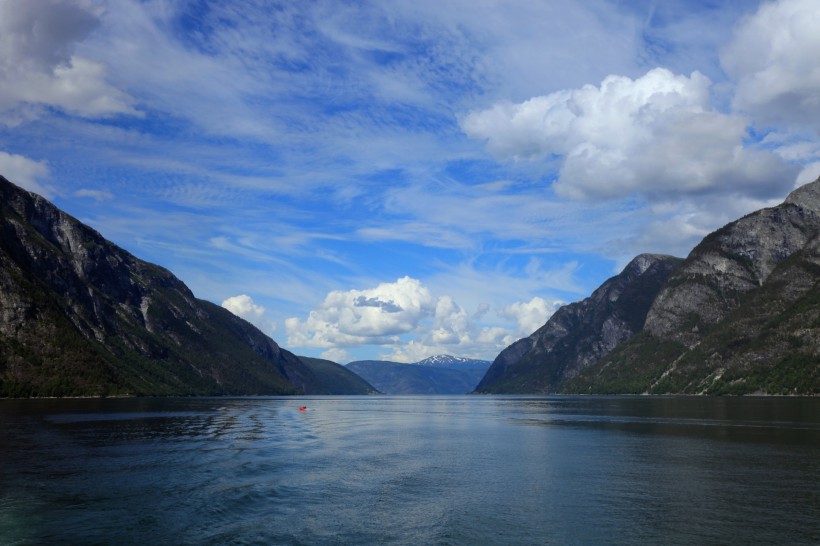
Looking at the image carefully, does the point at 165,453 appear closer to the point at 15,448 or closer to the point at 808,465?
the point at 15,448

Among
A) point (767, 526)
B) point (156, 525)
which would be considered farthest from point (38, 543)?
point (767, 526)

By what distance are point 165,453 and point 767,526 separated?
7747 cm

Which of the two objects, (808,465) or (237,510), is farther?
(808,465)

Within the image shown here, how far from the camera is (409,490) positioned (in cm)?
6338

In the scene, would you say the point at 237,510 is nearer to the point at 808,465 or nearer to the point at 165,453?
the point at 165,453

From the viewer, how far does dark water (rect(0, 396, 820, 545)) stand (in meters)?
45.9

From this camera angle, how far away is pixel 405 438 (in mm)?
123625

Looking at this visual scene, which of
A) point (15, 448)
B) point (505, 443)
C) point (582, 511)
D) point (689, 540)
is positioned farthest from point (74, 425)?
point (689, 540)

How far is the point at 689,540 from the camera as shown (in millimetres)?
43406

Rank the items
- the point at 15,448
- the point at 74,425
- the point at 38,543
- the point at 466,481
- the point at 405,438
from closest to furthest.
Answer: the point at 38,543 → the point at 466,481 → the point at 15,448 → the point at 405,438 → the point at 74,425

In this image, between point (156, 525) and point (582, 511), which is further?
point (582, 511)

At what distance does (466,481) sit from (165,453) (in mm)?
47673

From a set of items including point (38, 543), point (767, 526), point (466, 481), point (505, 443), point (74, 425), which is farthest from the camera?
point (74, 425)

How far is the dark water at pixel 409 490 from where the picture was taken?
45.9 metres
